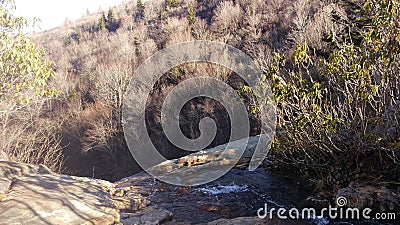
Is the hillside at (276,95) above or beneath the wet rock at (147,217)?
above

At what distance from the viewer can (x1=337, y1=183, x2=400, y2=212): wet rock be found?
6.00 metres

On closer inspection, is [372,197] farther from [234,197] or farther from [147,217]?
[147,217]

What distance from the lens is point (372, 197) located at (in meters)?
6.20

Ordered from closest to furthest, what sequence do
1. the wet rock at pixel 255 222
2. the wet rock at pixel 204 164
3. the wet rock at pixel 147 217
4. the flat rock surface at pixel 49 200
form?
the flat rock surface at pixel 49 200, the wet rock at pixel 255 222, the wet rock at pixel 147 217, the wet rock at pixel 204 164

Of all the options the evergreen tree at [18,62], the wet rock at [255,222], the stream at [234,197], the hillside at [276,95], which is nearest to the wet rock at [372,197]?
the hillside at [276,95]

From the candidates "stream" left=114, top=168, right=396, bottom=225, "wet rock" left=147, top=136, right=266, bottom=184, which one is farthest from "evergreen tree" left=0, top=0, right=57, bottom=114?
"wet rock" left=147, top=136, right=266, bottom=184

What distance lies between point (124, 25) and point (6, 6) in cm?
5612

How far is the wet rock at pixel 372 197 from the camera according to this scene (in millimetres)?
Answer: 6004

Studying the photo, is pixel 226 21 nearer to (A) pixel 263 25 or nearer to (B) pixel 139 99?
(A) pixel 263 25

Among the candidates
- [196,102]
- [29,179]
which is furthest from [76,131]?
[29,179]

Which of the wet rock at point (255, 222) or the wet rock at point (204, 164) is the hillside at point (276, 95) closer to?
the wet rock at point (204, 164)

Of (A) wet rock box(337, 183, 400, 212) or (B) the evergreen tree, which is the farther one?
(A) wet rock box(337, 183, 400, 212)

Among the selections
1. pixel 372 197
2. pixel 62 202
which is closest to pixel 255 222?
pixel 372 197

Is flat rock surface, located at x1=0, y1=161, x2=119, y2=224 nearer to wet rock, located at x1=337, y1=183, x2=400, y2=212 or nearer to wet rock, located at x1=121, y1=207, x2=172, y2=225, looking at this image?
wet rock, located at x1=121, y1=207, x2=172, y2=225
